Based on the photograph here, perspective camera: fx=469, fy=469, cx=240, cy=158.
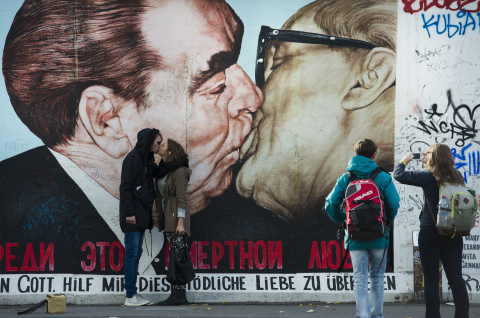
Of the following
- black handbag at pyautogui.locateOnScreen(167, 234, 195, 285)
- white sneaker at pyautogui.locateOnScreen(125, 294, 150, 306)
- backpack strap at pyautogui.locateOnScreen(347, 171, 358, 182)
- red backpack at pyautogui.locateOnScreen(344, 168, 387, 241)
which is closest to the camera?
red backpack at pyautogui.locateOnScreen(344, 168, 387, 241)

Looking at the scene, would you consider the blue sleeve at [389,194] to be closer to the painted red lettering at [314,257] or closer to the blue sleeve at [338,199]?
the blue sleeve at [338,199]

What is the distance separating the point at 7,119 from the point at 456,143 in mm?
6145

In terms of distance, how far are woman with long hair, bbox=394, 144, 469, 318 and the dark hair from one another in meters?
3.75

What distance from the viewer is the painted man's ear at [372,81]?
6461mm

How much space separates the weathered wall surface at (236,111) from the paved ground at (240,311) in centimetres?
50

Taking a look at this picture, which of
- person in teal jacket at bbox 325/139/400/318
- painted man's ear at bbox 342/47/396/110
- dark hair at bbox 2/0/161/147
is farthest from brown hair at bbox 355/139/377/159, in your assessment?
dark hair at bbox 2/0/161/147

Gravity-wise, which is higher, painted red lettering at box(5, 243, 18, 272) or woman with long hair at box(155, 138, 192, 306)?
woman with long hair at box(155, 138, 192, 306)

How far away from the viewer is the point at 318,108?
6449 millimetres

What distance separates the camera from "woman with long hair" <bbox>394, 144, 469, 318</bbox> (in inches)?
181

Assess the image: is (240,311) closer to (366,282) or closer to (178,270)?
(178,270)

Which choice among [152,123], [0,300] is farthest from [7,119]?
[0,300]

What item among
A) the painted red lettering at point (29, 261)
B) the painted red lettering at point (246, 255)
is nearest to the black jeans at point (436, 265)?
the painted red lettering at point (246, 255)

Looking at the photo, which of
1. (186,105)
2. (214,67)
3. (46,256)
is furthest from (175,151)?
(46,256)

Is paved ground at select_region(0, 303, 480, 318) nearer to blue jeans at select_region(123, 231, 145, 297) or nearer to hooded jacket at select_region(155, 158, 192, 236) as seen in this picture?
blue jeans at select_region(123, 231, 145, 297)
